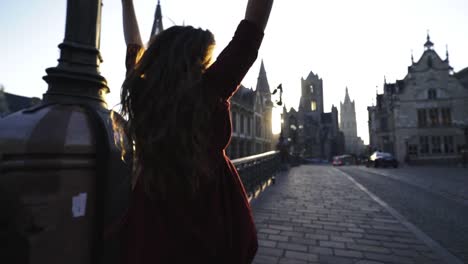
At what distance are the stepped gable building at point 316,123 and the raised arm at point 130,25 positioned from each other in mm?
60772

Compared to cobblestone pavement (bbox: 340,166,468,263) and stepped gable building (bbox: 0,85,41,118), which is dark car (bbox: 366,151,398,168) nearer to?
cobblestone pavement (bbox: 340,166,468,263)

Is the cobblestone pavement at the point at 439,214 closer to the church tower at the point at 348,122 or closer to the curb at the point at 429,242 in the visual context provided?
the curb at the point at 429,242

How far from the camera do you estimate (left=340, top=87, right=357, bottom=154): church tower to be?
104 meters

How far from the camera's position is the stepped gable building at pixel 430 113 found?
26.2 metres

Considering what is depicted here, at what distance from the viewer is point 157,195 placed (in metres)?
0.92

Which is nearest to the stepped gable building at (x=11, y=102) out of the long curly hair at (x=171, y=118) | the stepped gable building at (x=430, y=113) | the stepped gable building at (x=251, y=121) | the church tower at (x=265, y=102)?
the stepped gable building at (x=251, y=121)

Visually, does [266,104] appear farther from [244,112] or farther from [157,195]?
[157,195]

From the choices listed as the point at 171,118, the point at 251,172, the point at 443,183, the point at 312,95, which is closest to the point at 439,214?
the point at 251,172

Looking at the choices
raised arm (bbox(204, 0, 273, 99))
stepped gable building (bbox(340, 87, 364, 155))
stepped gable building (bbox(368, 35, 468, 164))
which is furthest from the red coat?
stepped gable building (bbox(340, 87, 364, 155))

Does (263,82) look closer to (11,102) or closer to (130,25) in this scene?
(11,102)

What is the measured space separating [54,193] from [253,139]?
116 ft

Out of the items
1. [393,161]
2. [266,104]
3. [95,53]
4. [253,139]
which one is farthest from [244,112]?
[95,53]

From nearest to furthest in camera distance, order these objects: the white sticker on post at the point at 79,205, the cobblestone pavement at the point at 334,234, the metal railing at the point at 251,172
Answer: the white sticker on post at the point at 79,205
the cobblestone pavement at the point at 334,234
the metal railing at the point at 251,172

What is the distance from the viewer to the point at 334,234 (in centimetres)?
353
